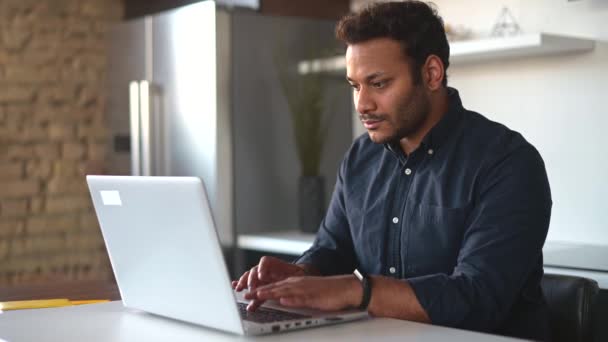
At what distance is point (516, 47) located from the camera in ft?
10.3

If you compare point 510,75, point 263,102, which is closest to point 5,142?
point 263,102

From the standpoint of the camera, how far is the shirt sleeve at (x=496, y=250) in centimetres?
178

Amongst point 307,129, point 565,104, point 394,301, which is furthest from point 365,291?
point 307,129

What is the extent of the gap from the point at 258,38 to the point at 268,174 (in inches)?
22.8

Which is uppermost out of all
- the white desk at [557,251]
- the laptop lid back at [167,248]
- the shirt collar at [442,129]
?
the shirt collar at [442,129]

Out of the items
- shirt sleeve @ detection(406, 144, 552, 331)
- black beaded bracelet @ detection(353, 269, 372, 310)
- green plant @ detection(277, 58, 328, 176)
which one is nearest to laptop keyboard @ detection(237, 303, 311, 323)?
black beaded bracelet @ detection(353, 269, 372, 310)

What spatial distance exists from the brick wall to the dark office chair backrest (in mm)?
3047

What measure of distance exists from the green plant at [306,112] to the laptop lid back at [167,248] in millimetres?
2121

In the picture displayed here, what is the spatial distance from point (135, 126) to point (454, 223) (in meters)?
2.39

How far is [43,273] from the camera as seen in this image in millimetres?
4461

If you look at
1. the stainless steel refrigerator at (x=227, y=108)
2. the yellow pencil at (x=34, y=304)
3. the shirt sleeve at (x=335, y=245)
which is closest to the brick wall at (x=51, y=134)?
the stainless steel refrigerator at (x=227, y=108)

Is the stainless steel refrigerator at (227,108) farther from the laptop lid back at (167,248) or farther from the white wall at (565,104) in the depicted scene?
the laptop lid back at (167,248)

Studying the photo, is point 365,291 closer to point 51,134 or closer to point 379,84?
point 379,84

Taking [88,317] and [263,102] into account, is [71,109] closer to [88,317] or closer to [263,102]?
[263,102]
